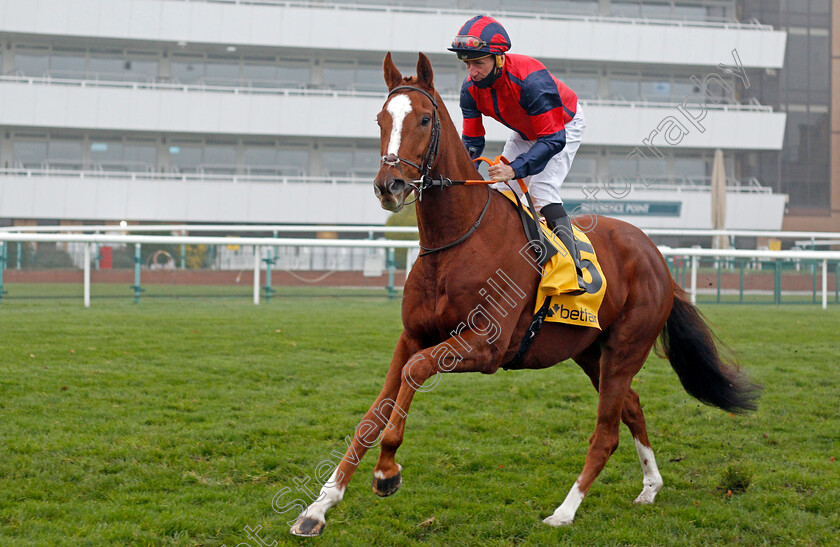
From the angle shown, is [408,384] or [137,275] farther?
[137,275]

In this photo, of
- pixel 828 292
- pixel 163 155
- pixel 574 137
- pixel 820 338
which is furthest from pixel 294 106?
pixel 574 137

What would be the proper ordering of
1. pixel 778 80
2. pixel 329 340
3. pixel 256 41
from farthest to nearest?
pixel 778 80 < pixel 256 41 < pixel 329 340

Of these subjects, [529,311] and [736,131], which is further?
[736,131]

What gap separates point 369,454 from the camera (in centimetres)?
467

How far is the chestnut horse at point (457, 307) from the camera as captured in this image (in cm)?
309

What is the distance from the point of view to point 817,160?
33.2 metres

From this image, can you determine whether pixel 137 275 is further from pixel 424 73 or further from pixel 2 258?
pixel 424 73

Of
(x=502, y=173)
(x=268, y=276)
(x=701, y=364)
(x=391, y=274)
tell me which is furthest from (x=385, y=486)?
(x=391, y=274)

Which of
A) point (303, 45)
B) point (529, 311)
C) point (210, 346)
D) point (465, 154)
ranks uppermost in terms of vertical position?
point (303, 45)

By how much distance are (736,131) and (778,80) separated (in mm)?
6626

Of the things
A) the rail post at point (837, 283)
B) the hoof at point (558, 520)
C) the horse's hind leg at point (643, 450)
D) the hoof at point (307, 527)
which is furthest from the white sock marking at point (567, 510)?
the rail post at point (837, 283)

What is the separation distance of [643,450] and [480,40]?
229 cm

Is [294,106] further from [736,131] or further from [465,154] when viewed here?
[465,154]

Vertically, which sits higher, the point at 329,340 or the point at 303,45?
the point at 303,45
